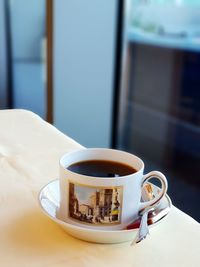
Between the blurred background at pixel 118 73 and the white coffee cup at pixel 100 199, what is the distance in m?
1.61

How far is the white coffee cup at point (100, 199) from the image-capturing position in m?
0.58

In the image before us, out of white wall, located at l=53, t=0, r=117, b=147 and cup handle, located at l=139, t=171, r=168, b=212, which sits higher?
cup handle, located at l=139, t=171, r=168, b=212

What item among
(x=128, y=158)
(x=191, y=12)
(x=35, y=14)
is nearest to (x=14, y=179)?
(x=128, y=158)

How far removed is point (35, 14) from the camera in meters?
3.04

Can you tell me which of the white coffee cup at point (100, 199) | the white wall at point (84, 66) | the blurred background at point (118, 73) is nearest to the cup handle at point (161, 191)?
the white coffee cup at point (100, 199)

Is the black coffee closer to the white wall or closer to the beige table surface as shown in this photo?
the beige table surface

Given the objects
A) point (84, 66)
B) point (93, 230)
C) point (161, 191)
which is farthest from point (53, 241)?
point (84, 66)

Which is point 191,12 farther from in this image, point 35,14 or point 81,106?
point 35,14

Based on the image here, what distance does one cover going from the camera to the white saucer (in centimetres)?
57

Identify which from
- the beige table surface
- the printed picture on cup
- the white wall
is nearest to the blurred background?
the white wall

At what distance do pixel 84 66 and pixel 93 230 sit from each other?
2084 millimetres

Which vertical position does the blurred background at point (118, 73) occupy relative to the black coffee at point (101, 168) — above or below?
below

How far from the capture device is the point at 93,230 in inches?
22.2

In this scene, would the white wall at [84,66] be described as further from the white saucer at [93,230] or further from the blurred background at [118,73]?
the white saucer at [93,230]
